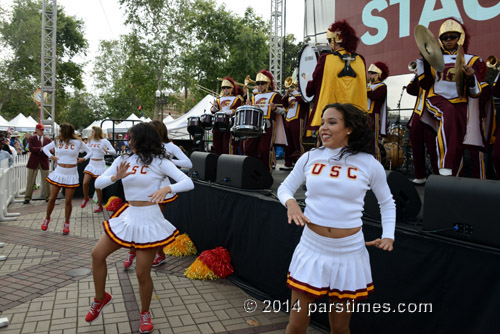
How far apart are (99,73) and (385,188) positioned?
48.7 metres

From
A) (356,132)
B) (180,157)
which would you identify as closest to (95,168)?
(180,157)

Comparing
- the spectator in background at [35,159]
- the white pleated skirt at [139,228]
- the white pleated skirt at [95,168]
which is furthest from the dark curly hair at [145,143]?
the spectator in background at [35,159]

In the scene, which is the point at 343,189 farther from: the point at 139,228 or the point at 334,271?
the point at 139,228

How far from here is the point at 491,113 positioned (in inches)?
173

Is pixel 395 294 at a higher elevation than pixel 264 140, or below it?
below

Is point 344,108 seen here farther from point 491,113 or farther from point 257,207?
point 491,113

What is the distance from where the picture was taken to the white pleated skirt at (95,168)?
892 centimetres

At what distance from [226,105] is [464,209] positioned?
561cm

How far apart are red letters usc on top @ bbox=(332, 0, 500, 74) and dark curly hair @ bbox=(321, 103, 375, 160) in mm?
5523

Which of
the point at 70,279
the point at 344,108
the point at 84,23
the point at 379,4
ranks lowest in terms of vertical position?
the point at 70,279

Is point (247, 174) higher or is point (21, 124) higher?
point (21, 124)

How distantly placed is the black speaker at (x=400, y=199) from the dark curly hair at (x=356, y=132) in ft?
2.83

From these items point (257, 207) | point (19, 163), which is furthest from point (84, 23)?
point (257, 207)

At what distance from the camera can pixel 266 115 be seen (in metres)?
6.96
